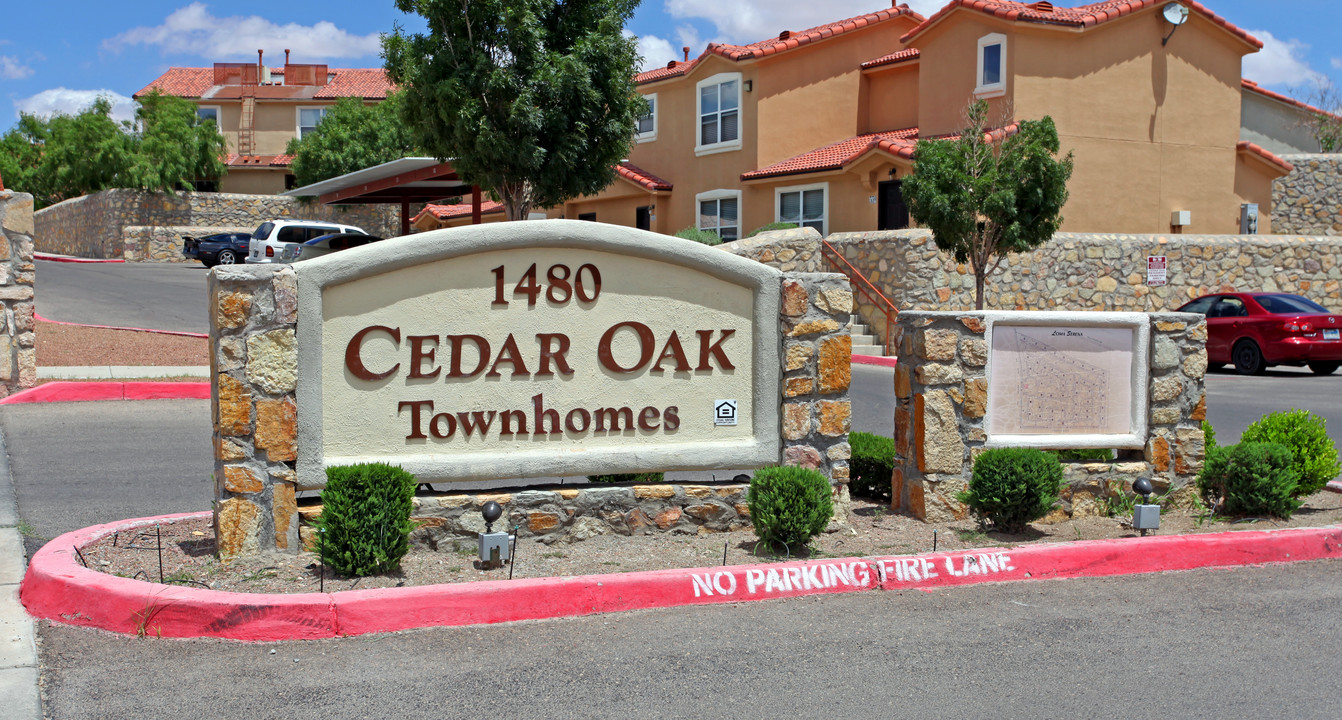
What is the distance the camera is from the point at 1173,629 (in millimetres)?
5500

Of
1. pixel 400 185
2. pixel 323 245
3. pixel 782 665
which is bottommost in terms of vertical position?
pixel 782 665

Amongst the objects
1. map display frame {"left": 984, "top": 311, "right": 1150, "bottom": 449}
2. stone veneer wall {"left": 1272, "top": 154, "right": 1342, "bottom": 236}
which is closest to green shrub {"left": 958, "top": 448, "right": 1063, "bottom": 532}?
map display frame {"left": 984, "top": 311, "right": 1150, "bottom": 449}

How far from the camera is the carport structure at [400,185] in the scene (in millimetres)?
24359

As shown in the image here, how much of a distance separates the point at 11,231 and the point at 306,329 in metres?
8.64

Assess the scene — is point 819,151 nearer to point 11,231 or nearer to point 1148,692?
point 11,231

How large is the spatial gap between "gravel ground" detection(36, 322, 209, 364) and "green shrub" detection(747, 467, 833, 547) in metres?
11.9

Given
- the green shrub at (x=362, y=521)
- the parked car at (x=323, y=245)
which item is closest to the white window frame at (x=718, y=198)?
the parked car at (x=323, y=245)

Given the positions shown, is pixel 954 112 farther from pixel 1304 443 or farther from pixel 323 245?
pixel 1304 443

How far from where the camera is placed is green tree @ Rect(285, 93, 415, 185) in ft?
139

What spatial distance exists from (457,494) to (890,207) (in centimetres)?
2082

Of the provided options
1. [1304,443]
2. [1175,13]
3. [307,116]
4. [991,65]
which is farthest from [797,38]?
[307,116]

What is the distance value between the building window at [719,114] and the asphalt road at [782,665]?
83.1ft

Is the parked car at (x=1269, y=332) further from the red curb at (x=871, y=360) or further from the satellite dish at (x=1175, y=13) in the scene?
the satellite dish at (x=1175, y=13)

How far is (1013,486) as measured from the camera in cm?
696
